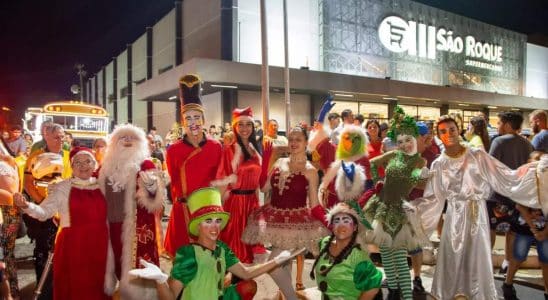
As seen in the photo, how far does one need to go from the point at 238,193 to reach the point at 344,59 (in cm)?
2073

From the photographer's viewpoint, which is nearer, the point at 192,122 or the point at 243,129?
the point at 192,122

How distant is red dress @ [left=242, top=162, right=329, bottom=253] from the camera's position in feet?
15.1

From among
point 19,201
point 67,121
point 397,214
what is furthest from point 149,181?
point 67,121

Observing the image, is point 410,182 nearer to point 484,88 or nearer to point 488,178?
point 488,178

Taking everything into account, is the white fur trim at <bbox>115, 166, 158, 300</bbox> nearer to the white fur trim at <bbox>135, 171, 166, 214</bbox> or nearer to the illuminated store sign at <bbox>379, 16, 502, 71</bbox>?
the white fur trim at <bbox>135, 171, 166, 214</bbox>

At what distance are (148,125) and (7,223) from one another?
30.3 meters

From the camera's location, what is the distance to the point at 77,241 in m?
4.06

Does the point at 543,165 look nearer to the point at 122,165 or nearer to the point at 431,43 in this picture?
the point at 122,165

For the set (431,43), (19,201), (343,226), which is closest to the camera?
(343,226)

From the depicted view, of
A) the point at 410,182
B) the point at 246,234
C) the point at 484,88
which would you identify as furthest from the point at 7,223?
the point at 484,88

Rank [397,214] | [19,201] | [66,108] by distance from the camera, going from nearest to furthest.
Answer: [19,201]
[397,214]
[66,108]

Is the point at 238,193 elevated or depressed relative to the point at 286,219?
elevated

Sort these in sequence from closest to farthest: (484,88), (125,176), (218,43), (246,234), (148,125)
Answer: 1. (125,176)
2. (246,234)
3. (218,43)
4. (484,88)
5. (148,125)

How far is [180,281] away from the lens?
3156 millimetres
